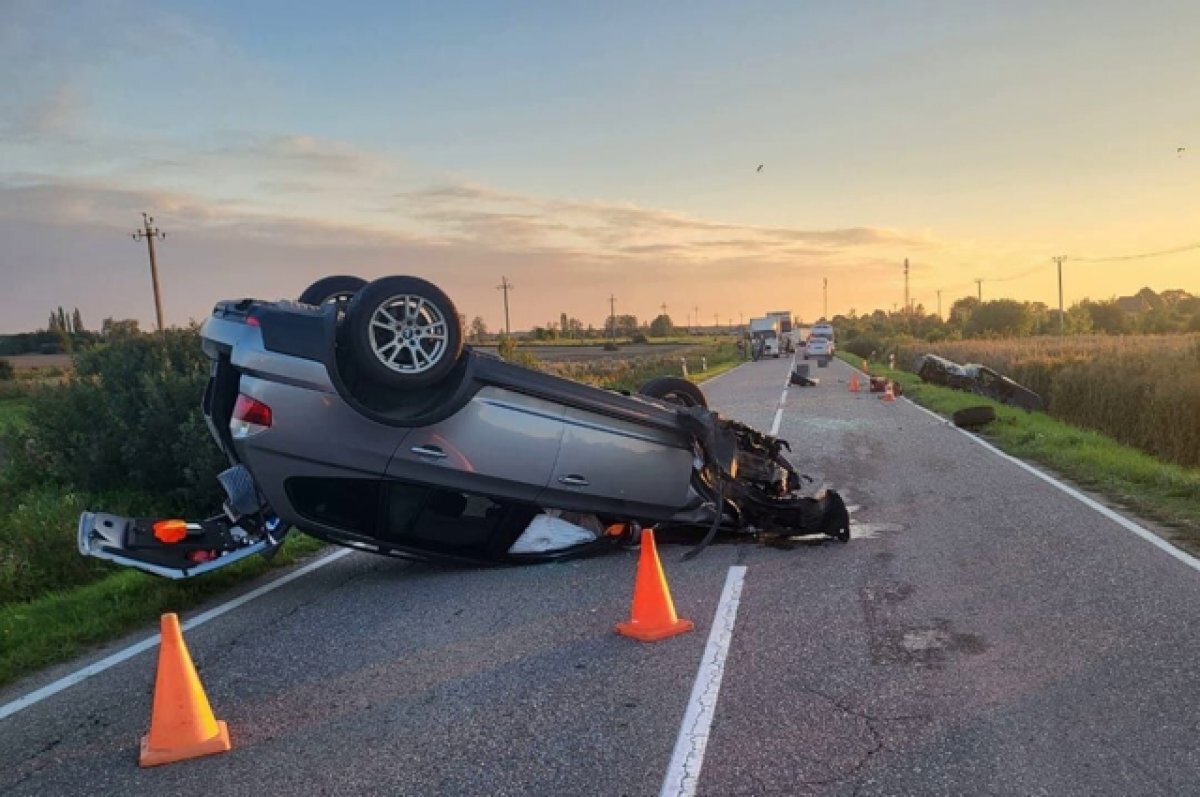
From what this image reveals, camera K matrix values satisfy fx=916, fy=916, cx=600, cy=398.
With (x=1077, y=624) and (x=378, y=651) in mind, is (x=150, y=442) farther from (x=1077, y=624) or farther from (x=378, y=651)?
(x=1077, y=624)

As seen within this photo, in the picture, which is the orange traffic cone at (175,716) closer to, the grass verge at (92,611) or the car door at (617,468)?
the grass verge at (92,611)

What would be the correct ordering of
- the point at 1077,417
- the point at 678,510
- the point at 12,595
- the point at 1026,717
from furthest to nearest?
the point at 1077,417 < the point at 12,595 < the point at 678,510 < the point at 1026,717

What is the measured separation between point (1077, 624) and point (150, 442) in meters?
10.0

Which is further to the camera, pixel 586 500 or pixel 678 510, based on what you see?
pixel 678 510

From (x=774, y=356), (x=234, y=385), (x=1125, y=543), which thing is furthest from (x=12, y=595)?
(x=774, y=356)

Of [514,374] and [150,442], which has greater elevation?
[514,374]

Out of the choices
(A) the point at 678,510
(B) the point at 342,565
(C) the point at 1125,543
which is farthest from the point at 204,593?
(C) the point at 1125,543

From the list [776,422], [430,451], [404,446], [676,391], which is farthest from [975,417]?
[404,446]

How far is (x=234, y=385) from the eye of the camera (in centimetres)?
631

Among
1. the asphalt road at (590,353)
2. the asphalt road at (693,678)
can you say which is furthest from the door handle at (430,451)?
the asphalt road at (590,353)

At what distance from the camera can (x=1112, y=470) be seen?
11.4m

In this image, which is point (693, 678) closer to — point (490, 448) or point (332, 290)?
point (490, 448)

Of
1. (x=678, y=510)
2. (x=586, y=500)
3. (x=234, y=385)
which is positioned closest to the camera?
(x=234, y=385)

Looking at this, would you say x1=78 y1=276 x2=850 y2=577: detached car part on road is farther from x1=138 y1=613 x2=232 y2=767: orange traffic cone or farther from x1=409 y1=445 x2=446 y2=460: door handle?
x1=138 y1=613 x2=232 y2=767: orange traffic cone
